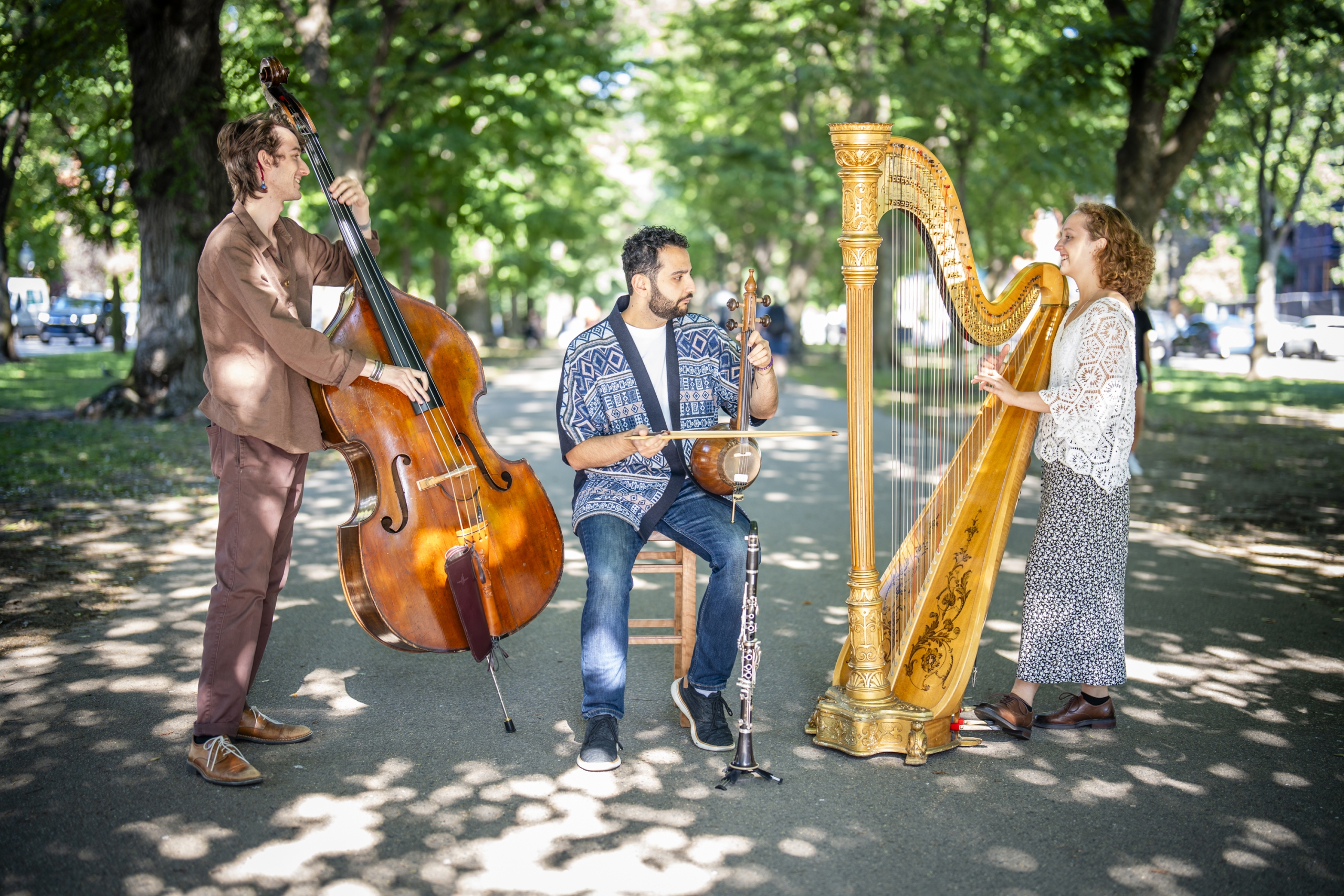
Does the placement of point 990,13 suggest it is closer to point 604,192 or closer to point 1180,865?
point 1180,865

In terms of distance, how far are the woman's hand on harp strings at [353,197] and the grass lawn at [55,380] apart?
12.1 metres

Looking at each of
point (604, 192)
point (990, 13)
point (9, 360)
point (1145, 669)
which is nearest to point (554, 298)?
point (604, 192)

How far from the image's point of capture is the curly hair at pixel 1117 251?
165 inches

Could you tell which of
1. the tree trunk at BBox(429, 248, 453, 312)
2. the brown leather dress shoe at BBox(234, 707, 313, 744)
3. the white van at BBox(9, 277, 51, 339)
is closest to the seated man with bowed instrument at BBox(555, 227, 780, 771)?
the brown leather dress shoe at BBox(234, 707, 313, 744)

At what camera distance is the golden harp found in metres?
3.74

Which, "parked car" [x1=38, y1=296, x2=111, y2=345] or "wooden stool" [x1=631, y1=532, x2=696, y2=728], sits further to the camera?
"parked car" [x1=38, y1=296, x2=111, y2=345]

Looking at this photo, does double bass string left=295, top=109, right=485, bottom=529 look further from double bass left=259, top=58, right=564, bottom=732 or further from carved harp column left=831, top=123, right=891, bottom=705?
carved harp column left=831, top=123, right=891, bottom=705

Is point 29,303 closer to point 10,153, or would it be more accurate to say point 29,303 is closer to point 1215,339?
point 10,153

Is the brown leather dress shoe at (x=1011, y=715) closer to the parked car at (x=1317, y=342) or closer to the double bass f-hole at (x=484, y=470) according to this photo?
the double bass f-hole at (x=484, y=470)

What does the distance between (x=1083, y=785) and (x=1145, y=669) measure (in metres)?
1.45

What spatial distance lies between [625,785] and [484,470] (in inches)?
48.3

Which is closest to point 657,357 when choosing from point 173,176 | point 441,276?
point 173,176

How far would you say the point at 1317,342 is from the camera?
33.2 meters

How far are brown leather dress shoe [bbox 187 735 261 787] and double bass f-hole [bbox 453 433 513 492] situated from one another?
4.06 ft
